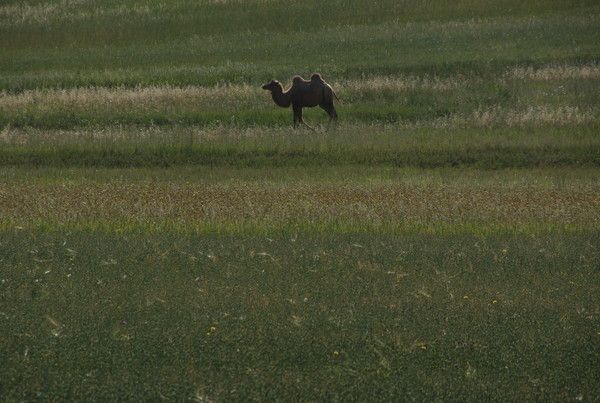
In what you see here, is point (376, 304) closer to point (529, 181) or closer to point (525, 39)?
point (529, 181)

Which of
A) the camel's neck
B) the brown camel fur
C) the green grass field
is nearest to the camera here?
the green grass field

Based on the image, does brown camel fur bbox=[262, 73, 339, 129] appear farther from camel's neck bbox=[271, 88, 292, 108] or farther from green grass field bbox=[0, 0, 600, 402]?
green grass field bbox=[0, 0, 600, 402]

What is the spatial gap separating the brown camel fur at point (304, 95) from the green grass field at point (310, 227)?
66 cm

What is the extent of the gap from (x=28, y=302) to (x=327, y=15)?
34700mm

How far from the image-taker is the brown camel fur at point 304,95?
25281 mm

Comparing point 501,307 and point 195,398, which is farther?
point 501,307

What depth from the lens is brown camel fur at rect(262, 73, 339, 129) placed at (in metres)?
25.3

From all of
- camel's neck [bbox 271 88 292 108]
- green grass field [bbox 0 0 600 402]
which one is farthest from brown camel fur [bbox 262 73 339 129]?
green grass field [bbox 0 0 600 402]

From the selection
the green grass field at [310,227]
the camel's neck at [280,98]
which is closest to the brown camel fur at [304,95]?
the camel's neck at [280,98]

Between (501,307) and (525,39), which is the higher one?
(501,307)

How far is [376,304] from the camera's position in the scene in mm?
10031

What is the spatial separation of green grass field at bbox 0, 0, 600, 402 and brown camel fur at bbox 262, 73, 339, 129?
0.66 m

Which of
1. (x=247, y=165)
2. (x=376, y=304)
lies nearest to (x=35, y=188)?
(x=247, y=165)

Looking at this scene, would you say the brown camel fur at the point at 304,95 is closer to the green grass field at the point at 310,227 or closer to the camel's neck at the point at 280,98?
the camel's neck at the point at 280,98
